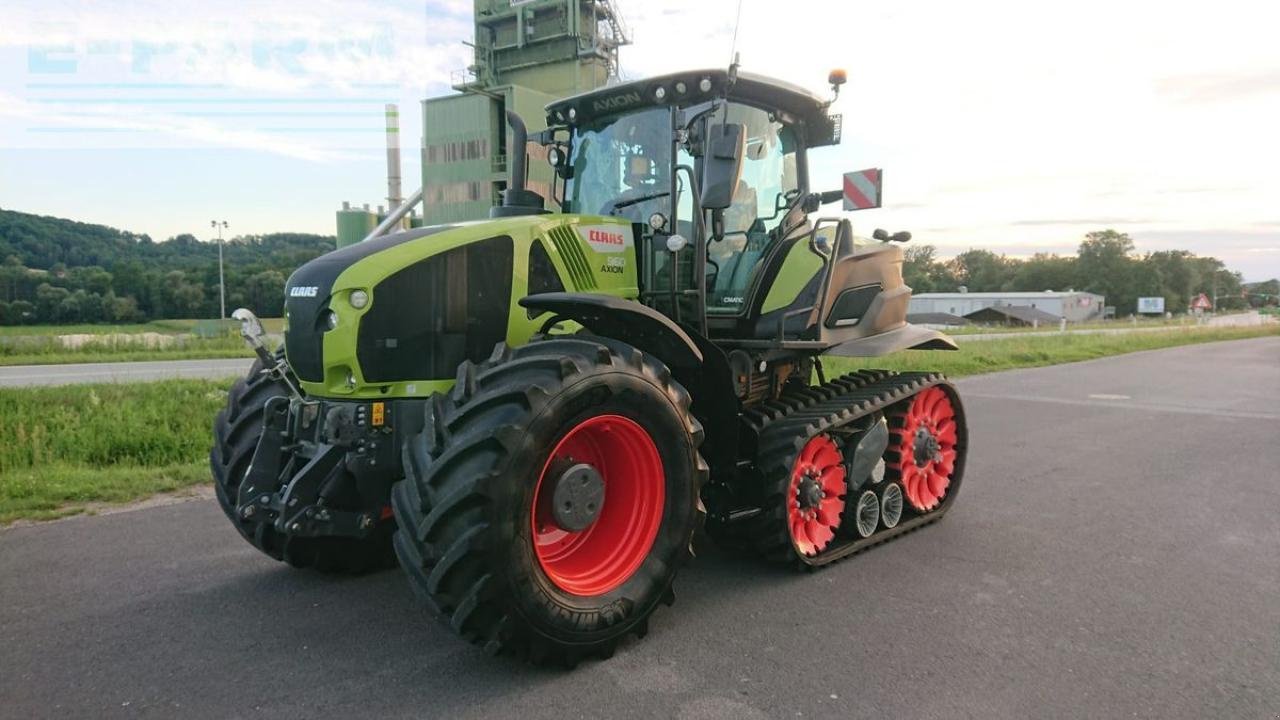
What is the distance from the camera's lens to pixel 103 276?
3578cm

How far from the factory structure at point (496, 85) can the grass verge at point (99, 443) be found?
3053cm

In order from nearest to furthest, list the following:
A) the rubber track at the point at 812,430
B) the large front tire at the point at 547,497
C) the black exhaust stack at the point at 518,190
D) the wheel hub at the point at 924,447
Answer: the large front tire at the point at 547,497 < the rubber track at the point at 812,430 < the black exhaust stack at the point at 518,190 < the wheel hub at the point at 924,447

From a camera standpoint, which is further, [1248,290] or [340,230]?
[1248,290]

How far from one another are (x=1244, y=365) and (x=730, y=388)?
20453mm

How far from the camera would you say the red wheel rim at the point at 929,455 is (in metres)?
5.45

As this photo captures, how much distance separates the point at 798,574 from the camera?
177 inches

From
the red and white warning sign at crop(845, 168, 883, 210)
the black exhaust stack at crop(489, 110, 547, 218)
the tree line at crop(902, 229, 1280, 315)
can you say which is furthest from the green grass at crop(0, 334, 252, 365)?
the tree line at crop(902, 229, 1280, 315)

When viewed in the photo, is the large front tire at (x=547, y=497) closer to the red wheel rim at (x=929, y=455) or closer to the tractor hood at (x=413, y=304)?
the tractor hood at (x=413, y=304)

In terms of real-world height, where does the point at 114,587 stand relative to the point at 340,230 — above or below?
below

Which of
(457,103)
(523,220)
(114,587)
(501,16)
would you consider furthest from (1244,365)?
(501,16)

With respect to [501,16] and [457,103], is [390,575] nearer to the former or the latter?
[457,103]

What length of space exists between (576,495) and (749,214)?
2332 millimetres

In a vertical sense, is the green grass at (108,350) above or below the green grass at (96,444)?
above

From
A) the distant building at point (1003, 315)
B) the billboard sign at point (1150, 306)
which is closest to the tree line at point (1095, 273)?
the billboard sign at point (1150, 306)
